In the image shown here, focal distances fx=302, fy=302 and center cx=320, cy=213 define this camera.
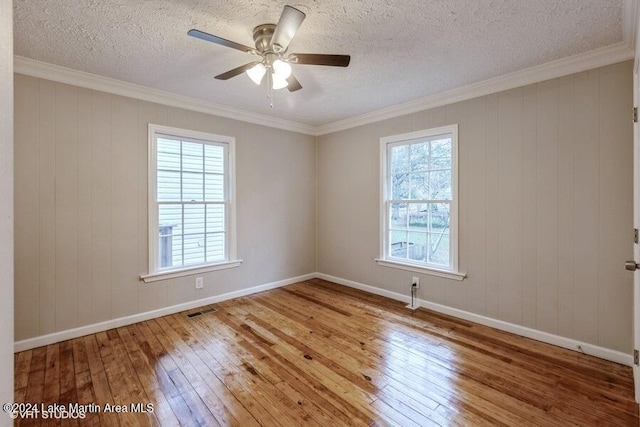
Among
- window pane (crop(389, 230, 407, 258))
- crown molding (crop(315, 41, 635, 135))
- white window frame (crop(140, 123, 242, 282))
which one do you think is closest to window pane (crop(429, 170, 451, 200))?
window pane (crop(389, 230, 407, 258))

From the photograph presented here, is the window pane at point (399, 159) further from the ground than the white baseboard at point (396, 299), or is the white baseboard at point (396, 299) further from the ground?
the window pane at point (399, 159)

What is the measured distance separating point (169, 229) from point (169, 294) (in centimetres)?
75

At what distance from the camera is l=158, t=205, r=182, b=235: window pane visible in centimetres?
343

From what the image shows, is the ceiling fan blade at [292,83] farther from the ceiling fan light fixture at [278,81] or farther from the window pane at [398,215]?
the window pane at [398,215]

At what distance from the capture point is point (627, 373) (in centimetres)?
225

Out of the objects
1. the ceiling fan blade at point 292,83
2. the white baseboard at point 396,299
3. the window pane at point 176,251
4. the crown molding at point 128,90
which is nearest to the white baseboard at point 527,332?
the white baseboard at point 396,299

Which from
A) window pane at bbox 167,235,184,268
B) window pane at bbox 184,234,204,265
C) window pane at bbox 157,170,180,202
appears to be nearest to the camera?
window pane at bbox 157,170,180,202

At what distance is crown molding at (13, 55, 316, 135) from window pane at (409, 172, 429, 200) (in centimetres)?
207

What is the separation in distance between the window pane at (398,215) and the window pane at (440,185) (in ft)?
1.36

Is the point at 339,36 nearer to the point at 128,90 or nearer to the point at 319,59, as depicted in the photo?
the point at 319,59

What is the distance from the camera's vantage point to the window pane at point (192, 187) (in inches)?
141

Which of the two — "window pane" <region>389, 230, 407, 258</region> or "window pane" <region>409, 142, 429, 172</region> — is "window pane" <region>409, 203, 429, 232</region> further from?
"window pane" <region>409, 142, 429, 172</region>

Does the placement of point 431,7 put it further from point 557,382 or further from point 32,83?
point 32,83

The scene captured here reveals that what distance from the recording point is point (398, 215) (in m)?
Result: 3.96
